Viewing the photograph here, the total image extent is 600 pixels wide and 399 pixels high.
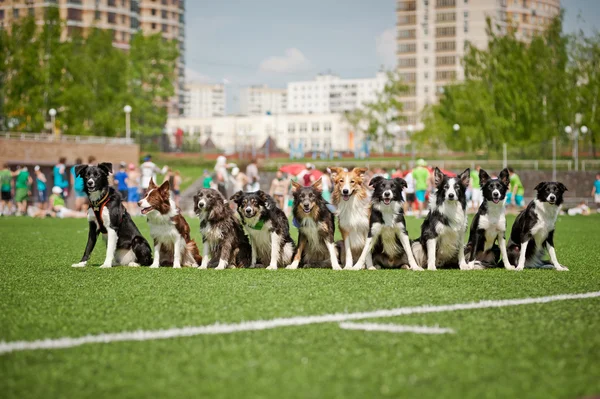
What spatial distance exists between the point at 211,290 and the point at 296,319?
215 cm

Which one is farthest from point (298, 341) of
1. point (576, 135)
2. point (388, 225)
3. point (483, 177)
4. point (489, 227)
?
point (576, 135)

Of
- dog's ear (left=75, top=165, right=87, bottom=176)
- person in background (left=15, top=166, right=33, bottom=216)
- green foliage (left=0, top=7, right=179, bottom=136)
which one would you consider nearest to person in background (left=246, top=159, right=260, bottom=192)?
person in background (left=15, top=166, right=33, bottom=216)

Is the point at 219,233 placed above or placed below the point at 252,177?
below

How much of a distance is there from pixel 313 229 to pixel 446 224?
5.72 ft

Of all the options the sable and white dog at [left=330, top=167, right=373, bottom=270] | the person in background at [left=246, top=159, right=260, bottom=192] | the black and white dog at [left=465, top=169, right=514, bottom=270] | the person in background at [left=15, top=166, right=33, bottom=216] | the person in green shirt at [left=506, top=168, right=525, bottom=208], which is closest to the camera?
the black and white dog at [left=465, top=169, right=514, bottom=270]

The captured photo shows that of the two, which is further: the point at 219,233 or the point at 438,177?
the point at 219,233

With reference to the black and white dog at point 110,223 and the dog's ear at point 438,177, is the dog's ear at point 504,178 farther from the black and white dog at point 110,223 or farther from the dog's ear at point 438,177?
the black and white dog at point 110,223

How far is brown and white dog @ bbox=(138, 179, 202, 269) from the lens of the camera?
1075 cm

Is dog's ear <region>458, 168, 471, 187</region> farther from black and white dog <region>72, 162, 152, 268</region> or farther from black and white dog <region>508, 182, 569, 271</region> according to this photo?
black and white dog <region>72, 162, 152, 268</region>

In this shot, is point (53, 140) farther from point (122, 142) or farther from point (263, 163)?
point (263, 163)

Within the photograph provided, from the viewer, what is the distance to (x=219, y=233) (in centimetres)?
1092

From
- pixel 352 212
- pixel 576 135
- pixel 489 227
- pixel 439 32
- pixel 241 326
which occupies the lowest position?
pixel 241 326

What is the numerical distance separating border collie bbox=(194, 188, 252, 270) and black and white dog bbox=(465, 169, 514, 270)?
10.2ft

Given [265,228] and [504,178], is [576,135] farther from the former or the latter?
[265,228]
